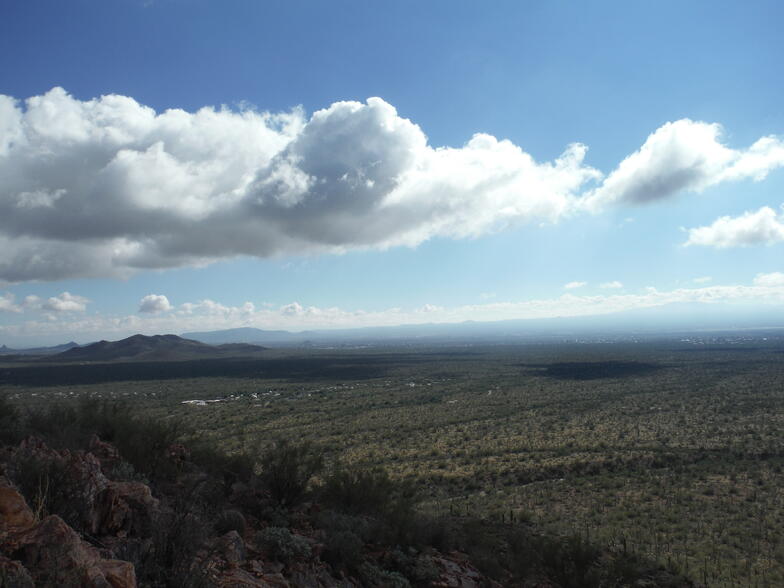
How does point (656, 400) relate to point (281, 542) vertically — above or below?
below

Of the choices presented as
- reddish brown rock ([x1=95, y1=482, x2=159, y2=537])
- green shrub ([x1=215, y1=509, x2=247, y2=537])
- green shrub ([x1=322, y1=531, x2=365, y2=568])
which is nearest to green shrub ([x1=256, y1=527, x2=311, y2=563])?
green shrub ([x1=322, y1=531, x2=365, y2=568])

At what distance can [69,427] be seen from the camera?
11.2 m

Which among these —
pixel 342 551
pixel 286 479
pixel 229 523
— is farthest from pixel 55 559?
pixel 286 479

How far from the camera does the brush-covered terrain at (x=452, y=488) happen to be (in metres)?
7.81

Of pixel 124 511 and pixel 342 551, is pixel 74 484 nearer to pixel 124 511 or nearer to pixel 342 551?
pixel 124 511

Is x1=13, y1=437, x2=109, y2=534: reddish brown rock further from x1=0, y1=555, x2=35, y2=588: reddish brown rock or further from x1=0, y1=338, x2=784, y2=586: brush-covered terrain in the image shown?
x1=0, y1=555, x2=35, y2=588: reddish brown rock

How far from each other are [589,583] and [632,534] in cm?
721

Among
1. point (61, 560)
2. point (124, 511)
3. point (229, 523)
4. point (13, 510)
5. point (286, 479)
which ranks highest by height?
point (13, 510)

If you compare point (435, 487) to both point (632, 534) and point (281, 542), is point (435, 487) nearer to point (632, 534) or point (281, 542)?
point (632, 534)

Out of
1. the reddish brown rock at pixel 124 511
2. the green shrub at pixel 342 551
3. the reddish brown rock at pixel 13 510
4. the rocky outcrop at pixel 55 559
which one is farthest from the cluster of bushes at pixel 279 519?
the rocky outcrop at pixel 55 559

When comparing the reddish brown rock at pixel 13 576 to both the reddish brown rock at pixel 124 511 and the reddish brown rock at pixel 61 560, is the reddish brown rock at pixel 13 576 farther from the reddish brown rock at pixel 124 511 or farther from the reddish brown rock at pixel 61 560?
the reddish brown rock at pixel 124 511

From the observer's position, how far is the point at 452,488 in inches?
790

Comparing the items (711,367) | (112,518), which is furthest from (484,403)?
(711,367)

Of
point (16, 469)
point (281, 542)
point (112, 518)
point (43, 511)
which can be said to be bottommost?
point (281, 542)
